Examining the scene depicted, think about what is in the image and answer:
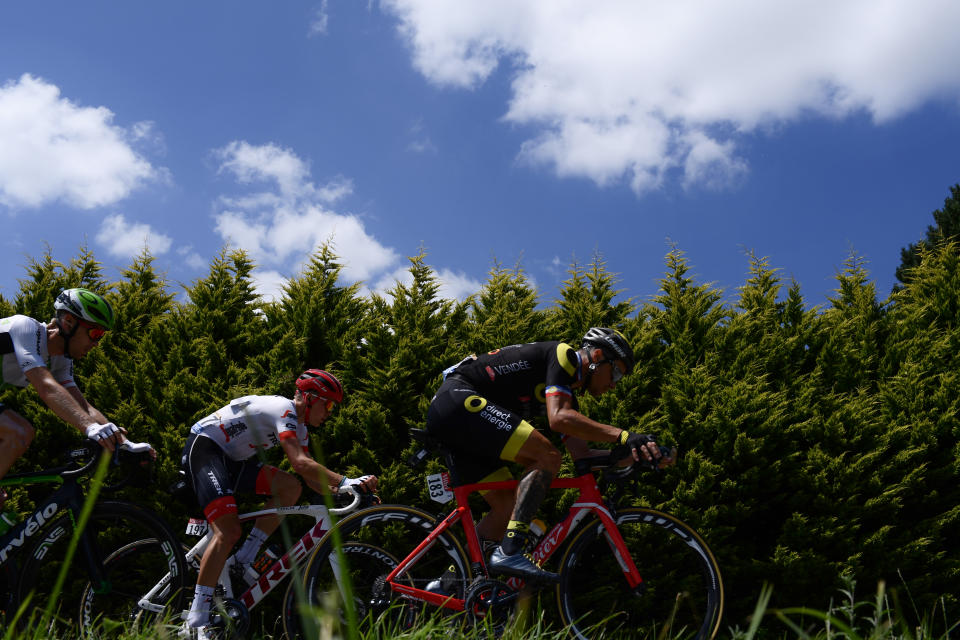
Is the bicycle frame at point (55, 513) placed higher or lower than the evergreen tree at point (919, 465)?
lower

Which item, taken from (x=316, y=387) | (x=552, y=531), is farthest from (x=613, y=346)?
(x=316, y=387)

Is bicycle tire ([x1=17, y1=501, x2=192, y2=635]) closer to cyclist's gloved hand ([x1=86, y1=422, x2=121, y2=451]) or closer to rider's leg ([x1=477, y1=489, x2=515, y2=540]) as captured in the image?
cyclist's gloved hand ([x1=86, y1=422, x2=121, y2=451])

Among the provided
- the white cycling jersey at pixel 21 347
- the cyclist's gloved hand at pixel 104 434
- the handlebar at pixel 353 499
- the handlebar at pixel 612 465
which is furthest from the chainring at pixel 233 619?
the handlebar at pixel 612 465

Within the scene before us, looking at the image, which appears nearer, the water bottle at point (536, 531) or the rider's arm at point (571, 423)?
the rider's arm at point (571, 423)

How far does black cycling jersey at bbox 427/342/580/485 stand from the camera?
13.0ft

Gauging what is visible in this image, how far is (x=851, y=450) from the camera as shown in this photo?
541cm

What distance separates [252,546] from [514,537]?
1658 millimetres

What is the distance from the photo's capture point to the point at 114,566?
4305mm

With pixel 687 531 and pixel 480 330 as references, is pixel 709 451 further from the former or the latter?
pixel 480 330

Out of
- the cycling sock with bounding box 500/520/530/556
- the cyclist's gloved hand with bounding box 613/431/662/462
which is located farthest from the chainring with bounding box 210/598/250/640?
the cyclist's gloved hand with bounding box 613/431/662/462

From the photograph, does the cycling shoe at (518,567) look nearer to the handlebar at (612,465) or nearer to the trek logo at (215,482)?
the handlebar at (612,465)

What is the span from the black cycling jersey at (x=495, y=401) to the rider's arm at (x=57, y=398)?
1.90m

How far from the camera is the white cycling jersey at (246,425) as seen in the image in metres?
4.05

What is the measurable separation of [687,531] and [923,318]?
14.0 ft
